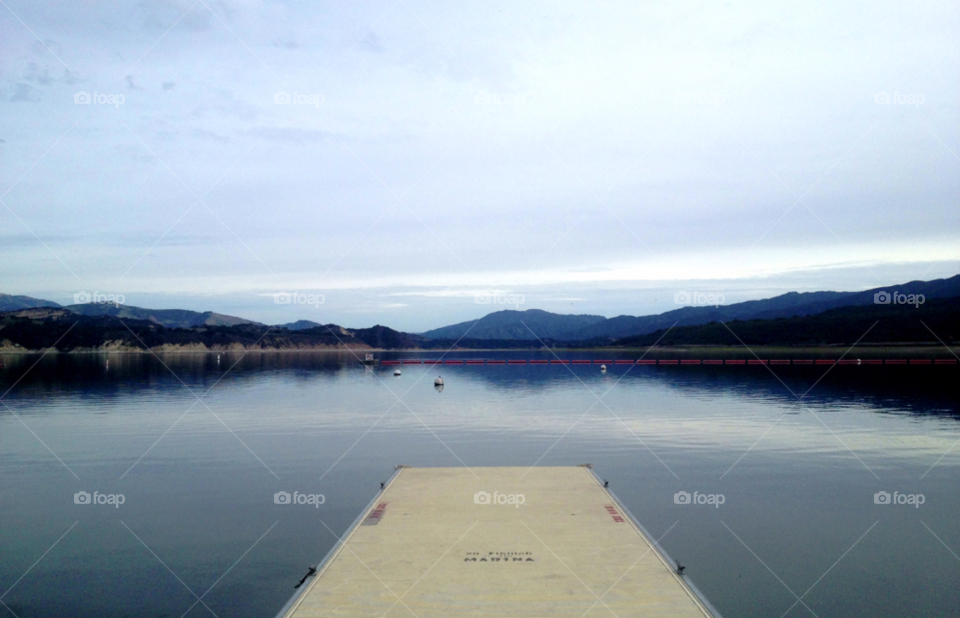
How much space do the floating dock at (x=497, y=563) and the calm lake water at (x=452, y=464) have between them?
62.4 inches

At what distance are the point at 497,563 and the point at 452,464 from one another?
1327 cm

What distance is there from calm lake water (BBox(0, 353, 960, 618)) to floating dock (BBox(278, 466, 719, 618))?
1.58 metres

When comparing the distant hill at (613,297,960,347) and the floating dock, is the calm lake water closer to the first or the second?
the floating dock

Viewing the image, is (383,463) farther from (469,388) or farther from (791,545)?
(469,388)

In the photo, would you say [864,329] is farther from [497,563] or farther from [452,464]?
[497,563]

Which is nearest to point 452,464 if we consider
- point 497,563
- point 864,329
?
point 497,563

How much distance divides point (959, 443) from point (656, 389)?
30415 mm

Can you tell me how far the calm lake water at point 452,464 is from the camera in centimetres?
1399

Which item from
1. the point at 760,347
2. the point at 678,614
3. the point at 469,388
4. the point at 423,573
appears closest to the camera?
the point at 678,614

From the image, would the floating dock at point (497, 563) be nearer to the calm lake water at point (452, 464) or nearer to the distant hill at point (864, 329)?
the calm lake water at point (452, 464)

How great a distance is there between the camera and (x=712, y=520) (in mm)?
18547

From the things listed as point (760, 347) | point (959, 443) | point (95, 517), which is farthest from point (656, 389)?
point (760, 347)

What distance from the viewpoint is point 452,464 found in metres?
26.2

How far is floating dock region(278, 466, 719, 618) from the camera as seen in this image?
1102 cm
